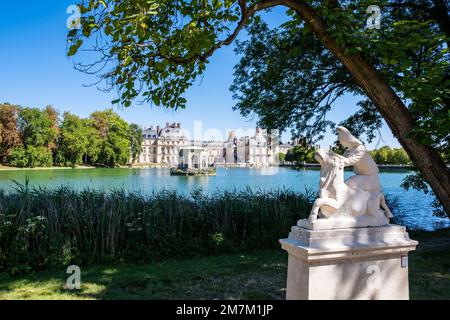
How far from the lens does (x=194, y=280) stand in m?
5.63

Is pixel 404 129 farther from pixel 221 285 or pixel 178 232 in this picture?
pixel 178 232

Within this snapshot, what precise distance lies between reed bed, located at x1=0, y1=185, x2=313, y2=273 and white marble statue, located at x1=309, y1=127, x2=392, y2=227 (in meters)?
4.25

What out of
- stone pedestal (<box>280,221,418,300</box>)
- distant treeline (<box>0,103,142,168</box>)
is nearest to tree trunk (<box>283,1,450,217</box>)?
stone pedestal (<box>280,221,418,300</box>)

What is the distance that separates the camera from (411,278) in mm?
5754

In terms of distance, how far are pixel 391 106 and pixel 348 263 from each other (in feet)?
9.53

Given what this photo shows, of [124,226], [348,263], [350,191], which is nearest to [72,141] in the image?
[124,226]

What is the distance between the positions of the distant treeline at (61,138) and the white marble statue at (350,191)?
55.7 meters

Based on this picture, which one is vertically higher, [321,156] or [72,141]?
[72,141]

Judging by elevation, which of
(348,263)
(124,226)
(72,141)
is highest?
(72,141)

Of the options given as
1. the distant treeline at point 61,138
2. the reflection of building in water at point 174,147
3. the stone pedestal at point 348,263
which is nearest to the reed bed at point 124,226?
the stone pedestal at point 348,263

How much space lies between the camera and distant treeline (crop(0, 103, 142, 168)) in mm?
51406

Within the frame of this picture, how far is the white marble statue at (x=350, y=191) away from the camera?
3.69m

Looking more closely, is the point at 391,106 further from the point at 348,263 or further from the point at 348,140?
the point at 348,263

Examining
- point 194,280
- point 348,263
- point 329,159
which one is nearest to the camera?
point 348,263
